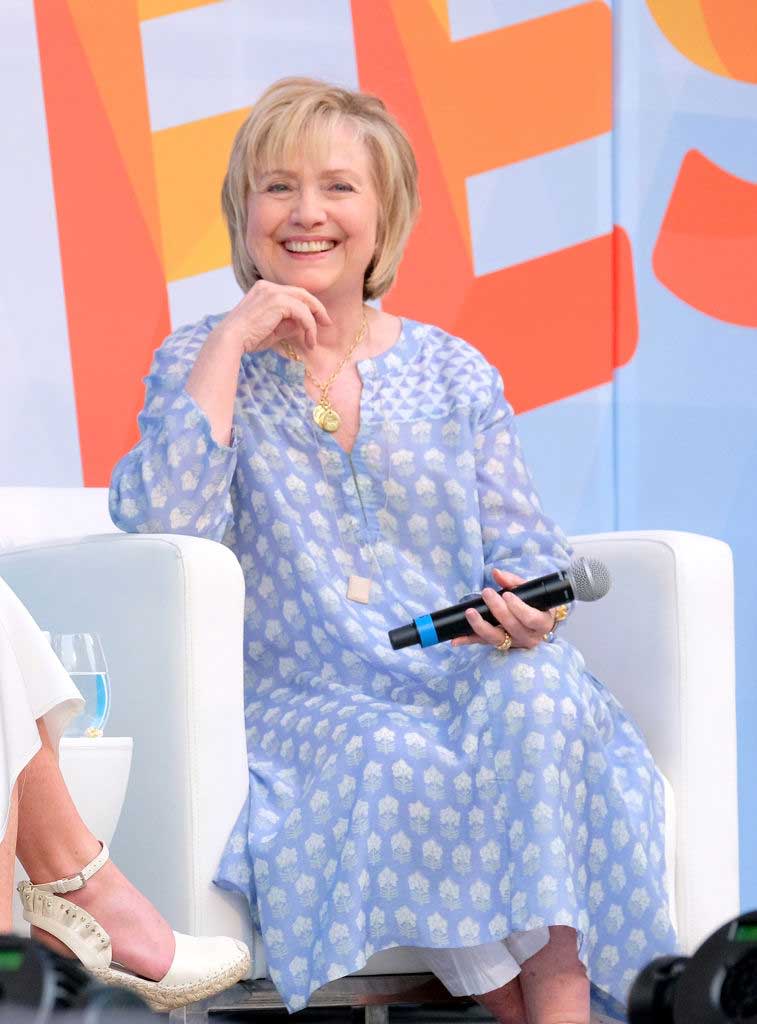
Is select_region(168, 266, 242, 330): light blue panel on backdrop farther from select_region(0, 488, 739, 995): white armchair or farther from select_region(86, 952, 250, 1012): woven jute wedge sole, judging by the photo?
select_region(86, 952, 250, 1012): woven jute wedge sole

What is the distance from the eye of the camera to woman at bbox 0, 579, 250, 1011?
152 centimetres

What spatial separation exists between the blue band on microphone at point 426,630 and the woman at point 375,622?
0.19 ft

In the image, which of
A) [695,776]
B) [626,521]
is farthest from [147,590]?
[626,521]

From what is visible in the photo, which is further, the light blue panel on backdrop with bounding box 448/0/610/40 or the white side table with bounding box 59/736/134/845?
the light blue panel on backdrop with bounding box 448/0/610/40

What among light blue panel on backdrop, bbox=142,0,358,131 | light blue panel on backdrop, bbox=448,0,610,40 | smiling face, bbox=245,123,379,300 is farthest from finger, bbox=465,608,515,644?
light blue panel on backdrop, bbox=448,0,610,40

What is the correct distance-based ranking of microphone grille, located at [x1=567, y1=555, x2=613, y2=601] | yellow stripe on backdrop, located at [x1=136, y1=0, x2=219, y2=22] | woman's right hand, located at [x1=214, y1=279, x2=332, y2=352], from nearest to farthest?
microphone grille, located at [x1=567, y1=555, x2=613, y2=601], woman's right hand, located at [x1=214, y1=279, x2=332, y2=352], yellow stripe on backdrop, located at [x1=136, y1=0, x2=219, y2=22]

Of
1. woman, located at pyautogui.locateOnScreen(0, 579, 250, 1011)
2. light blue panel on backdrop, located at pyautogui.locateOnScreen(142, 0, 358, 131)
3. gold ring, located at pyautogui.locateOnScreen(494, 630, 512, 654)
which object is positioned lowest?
woman, located at pyautogui.locateOnScreen(0, 579, 250, 1011)

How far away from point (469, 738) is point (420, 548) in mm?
406

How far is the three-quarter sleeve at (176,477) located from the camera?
6.75ft

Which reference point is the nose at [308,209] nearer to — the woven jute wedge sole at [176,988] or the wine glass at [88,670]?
the wine glass at [88,670]

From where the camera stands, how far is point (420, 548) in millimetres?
2213

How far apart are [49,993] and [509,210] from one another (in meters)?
2.77

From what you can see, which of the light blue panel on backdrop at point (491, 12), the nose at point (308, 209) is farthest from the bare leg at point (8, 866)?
the light blue panel on backdrop at point (491, 12)

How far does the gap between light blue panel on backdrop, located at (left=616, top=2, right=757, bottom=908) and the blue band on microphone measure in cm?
173
